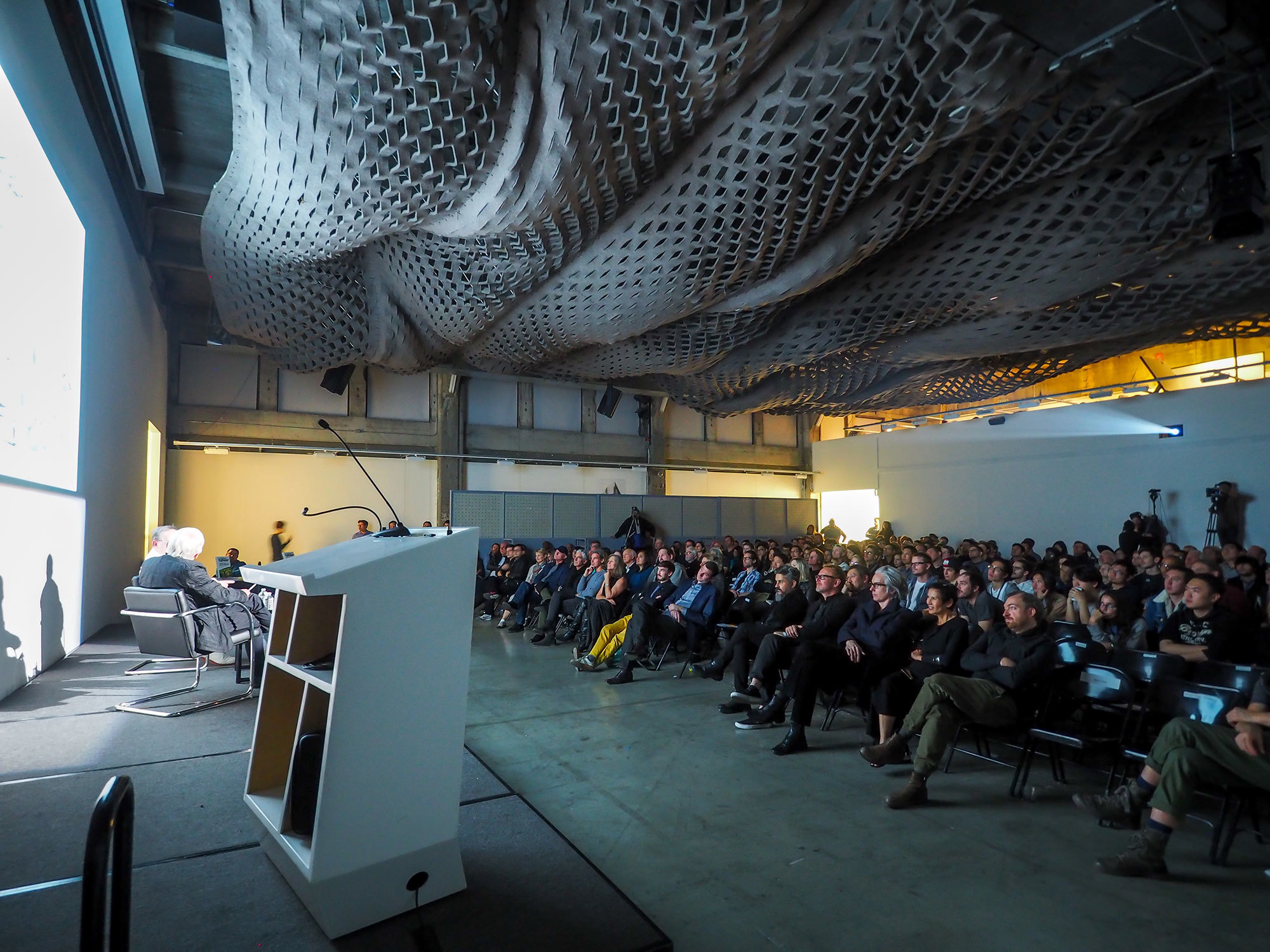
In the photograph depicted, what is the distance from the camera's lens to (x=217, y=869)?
2373 millimetres

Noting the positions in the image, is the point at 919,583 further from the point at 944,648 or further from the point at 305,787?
the point at 305,787

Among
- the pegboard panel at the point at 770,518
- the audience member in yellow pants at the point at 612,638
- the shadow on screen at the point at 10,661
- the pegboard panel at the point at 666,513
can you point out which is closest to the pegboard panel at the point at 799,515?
the pegboard panel at the point at 770,518

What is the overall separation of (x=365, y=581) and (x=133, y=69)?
5.80m

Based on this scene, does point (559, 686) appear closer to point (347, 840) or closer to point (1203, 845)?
point (347, 840)

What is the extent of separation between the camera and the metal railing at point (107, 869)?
1.06 m

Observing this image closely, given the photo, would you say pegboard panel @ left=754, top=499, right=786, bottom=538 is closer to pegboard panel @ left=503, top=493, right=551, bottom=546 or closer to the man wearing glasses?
pegboard panel @ left=503, top=493, right=551, bottom=546

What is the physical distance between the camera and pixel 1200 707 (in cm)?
320

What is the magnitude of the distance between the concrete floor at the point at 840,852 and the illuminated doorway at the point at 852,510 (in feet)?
43.5

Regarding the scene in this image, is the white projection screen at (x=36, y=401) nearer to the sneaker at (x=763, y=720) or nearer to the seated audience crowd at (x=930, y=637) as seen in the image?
the seated audience crowd at (x=930, y=637)

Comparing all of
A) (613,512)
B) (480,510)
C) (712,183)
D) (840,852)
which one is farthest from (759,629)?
(613,512)

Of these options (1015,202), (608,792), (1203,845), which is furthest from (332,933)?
(1015,202)

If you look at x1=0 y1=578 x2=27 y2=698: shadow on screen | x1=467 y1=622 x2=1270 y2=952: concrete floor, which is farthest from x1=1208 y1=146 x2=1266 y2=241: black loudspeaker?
x1=0 y1=578 x2=27 y2=698: shadow on screen

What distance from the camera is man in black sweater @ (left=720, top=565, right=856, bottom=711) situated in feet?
16.3

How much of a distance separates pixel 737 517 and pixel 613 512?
3405 millimetres
